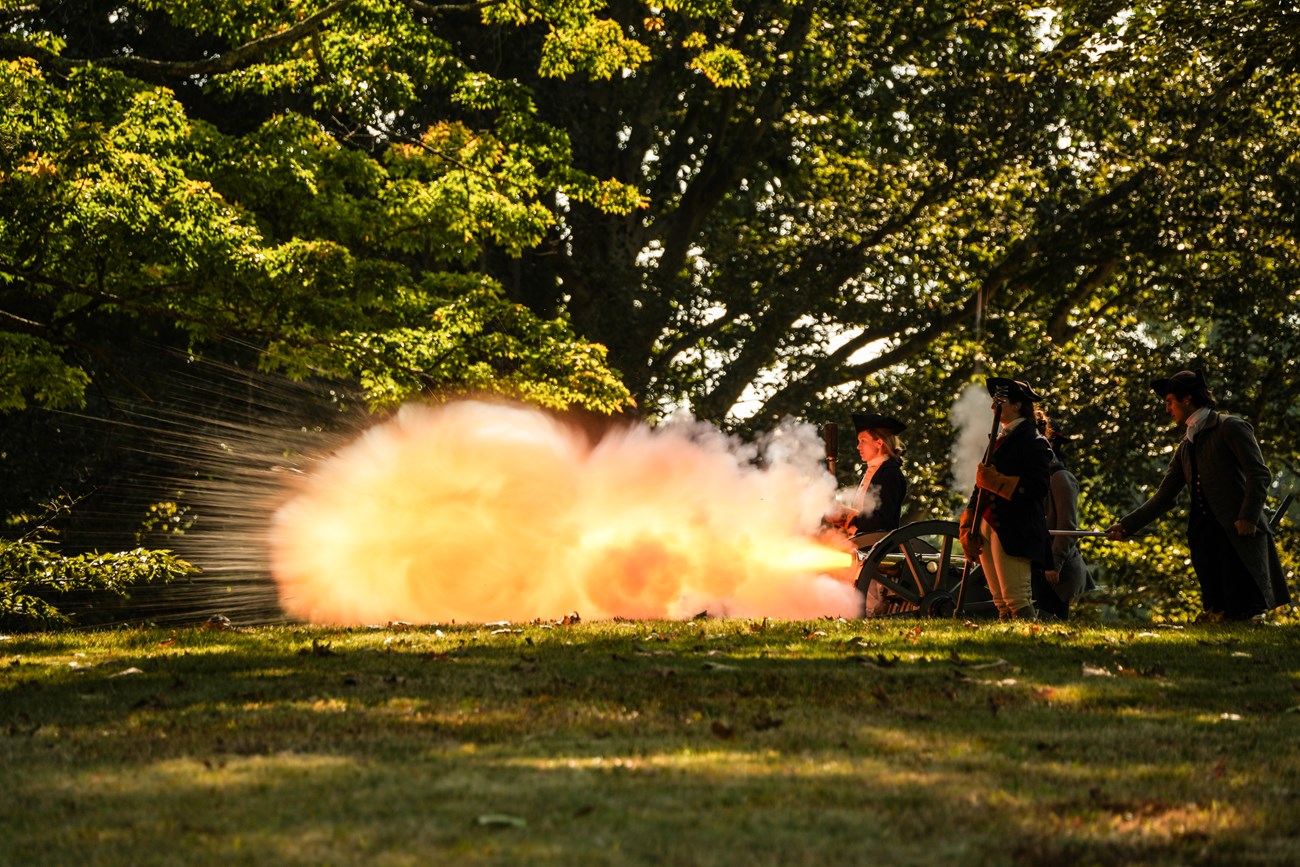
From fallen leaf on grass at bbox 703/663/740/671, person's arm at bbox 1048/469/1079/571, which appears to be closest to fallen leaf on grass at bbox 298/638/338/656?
fallen leaf on grass at bbox 703/663/740/671

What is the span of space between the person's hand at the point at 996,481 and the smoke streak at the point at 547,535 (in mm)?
2819

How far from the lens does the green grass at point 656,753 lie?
4.66 meters

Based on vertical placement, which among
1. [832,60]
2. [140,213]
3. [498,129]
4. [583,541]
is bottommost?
[583,541]

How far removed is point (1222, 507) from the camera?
38.7ft

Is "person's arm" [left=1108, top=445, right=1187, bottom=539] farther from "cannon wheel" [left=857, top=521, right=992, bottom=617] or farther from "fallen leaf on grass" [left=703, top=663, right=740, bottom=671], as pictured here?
"fallen leaf on grass" [left=703, top=663, right=740, bottom=671]

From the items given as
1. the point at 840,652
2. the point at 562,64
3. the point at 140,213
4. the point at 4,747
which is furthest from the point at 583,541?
the point at 4,747

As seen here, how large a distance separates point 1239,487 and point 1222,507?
0.20m

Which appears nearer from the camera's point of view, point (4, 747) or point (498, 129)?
point (4, 747)

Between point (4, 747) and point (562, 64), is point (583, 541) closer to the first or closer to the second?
point (562, 64)

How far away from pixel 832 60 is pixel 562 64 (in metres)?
8.85

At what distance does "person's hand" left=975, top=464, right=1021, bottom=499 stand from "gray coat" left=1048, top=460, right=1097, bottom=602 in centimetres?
128

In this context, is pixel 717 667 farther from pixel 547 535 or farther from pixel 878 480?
pixel 547 535

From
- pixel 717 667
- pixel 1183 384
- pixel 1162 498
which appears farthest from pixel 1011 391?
pixel 717 667

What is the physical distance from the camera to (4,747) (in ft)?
20.7
